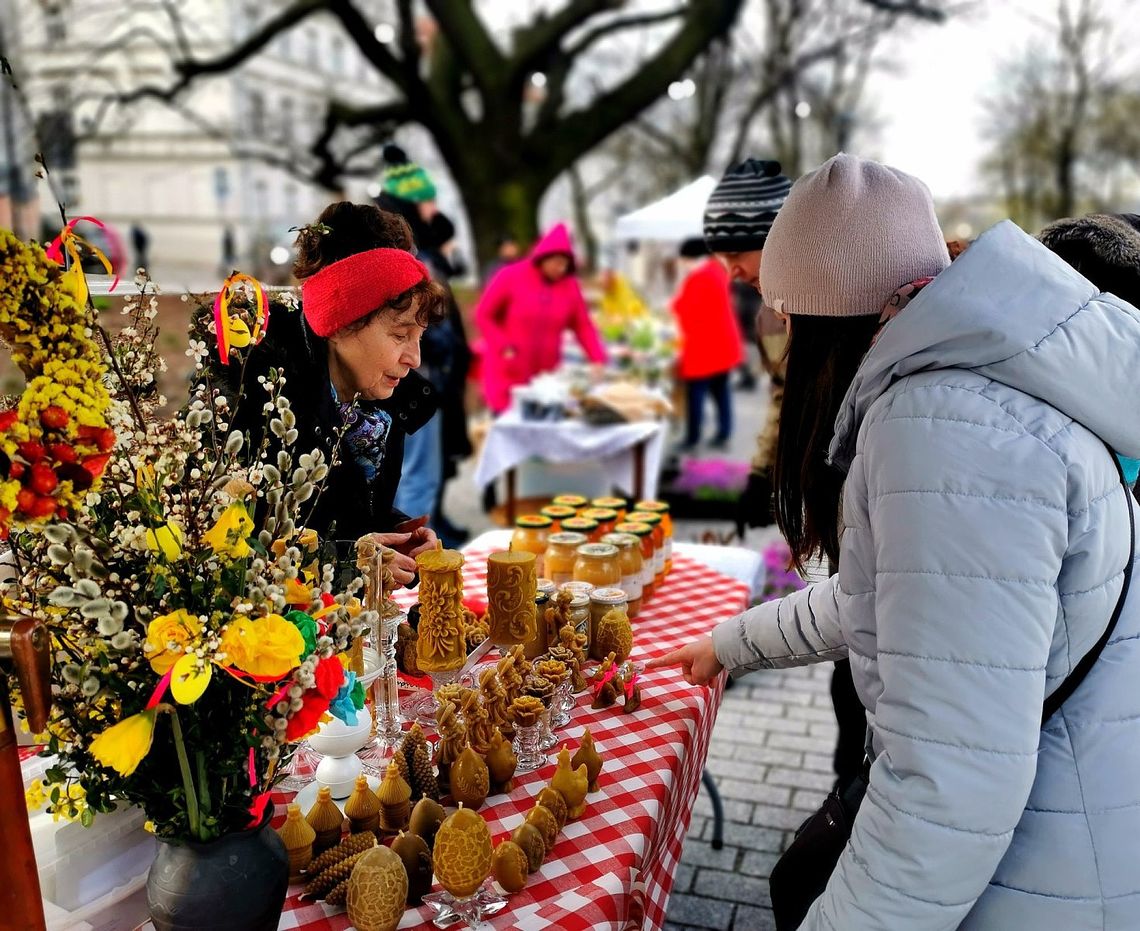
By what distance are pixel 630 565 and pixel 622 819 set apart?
88 cm

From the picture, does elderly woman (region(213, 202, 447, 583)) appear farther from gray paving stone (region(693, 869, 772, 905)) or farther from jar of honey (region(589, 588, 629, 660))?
gray paving stone (region(693, 869, 772, 905))

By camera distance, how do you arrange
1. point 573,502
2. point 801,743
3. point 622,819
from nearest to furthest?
1. point 622,819
2. point 573,502
3. point 801,743

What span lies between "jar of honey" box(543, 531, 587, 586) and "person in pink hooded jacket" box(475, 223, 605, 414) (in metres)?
4.18

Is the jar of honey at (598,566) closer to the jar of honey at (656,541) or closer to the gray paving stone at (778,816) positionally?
the jar of honey at (656,541)

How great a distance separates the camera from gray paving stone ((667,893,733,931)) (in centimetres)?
247

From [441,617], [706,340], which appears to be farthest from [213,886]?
[706,340]

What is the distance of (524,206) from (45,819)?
10.7 metres

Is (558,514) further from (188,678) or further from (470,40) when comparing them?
(470,40)

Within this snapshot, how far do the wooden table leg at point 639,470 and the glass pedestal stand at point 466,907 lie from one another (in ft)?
14.6

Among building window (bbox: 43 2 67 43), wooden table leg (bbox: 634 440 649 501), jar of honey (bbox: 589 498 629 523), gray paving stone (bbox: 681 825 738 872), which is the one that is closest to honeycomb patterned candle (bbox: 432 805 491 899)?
jar of honey (bbox: 589 498 629 523)

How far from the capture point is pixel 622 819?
144 centimetres

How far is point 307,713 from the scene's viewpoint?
1045mm

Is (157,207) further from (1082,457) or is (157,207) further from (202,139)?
(1082,457)

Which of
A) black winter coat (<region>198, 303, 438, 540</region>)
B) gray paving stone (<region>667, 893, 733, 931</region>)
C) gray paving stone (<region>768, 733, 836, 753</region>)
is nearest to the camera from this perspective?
black winter coat (<region>198, 303, 438, 540</region>)
